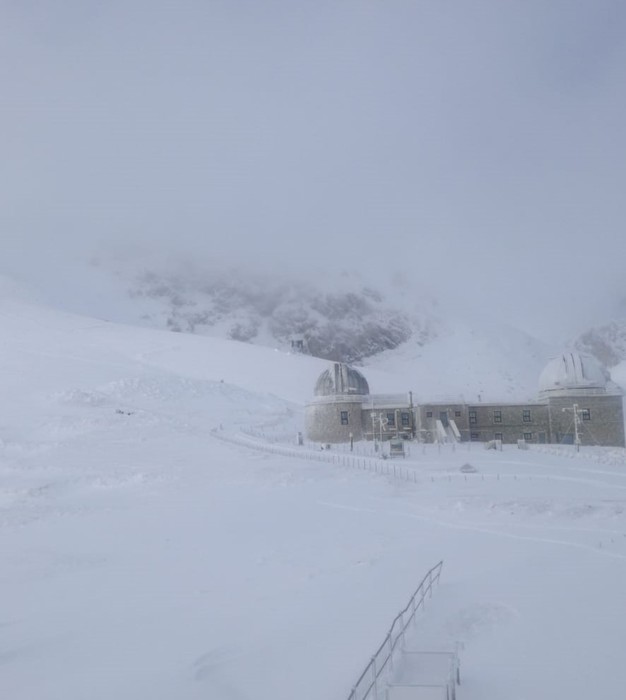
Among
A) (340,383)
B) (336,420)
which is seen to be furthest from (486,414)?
(336,420)

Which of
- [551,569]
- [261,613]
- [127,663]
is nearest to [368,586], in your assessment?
[261,613]

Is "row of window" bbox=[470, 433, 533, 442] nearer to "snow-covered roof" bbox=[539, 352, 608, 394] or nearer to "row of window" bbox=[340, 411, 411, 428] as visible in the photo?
"snow-covered roof" bbox=[539, 352, 608, 394]

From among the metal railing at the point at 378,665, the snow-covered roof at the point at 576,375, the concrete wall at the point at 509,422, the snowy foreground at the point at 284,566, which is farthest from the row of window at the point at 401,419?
the metal railing at the point at 378,665

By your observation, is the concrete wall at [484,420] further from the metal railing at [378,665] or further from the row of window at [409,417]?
the metal railing at [378,665]

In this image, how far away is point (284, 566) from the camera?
53.5 ft

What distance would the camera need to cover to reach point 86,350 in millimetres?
80375

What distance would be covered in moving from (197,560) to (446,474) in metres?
14.1

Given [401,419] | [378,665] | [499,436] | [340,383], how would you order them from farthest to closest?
[499,436] < [401,419] < [340,383] < [378,665]

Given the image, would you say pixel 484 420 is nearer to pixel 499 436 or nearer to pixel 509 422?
pixel 499 436

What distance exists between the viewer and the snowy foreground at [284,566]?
34.4 feet

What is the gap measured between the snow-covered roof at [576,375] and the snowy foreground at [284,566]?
1218cm

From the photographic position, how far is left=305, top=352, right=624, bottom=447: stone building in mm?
48562

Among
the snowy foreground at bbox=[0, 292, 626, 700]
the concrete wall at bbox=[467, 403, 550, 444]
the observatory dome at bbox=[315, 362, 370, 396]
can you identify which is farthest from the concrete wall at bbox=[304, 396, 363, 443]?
the snowy foreground at bbox=[0, 292, 626, 700]

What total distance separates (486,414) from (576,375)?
21.8ft
